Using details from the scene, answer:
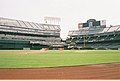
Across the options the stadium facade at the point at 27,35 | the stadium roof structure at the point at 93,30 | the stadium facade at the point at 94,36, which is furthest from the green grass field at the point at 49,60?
the stadium roof structure at the point at 93,30

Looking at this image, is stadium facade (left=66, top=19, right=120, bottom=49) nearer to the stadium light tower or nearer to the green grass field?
the stadium light tower

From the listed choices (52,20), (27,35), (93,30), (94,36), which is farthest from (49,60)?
(52,20)

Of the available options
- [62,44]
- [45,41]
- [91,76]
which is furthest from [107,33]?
[91,76]

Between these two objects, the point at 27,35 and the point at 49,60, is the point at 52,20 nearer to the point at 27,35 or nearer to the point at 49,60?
the point at 27,35

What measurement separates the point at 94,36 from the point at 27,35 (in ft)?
54.0

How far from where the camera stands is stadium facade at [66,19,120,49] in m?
50.4

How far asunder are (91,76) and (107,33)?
46147mm

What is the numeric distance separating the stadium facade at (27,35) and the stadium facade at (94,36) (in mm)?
4067

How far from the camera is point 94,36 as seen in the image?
56.3 metres

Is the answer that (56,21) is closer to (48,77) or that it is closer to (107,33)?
(107,33)

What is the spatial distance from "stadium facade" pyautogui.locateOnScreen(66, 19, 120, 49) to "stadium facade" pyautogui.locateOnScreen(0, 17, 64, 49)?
4067 mm

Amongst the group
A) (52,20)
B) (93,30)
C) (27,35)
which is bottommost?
(27,35)

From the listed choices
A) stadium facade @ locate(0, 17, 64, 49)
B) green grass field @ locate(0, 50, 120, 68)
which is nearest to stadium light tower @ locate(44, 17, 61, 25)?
stadium facade @ locate(0, 17, 64, 49)

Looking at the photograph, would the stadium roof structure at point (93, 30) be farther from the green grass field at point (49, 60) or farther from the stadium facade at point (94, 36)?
the green grass field at point (49, 60)
